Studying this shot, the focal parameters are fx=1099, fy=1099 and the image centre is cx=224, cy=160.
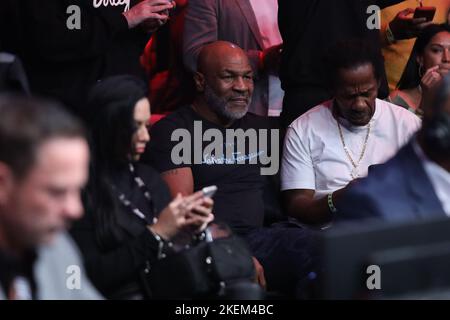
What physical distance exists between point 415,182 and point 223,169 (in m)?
1.98

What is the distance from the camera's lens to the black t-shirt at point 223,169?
512 cm

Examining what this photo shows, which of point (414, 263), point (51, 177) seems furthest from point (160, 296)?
point (414, 263)

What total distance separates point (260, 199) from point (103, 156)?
4.24 ft

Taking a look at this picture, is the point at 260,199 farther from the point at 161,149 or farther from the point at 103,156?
the point at 103,156

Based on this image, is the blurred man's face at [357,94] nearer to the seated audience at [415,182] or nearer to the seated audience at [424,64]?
the seated audience at [424,64]

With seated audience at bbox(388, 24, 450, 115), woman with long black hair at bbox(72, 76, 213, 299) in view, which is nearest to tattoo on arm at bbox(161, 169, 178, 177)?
woman with long black hair at bbox(72, 76, 213, 299)

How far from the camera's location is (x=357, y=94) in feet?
17.8

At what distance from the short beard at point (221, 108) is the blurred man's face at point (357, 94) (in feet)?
1.60

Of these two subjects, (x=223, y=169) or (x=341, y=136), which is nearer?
(x=223, y=169)

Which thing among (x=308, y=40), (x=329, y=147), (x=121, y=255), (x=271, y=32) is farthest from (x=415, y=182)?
(x=271, y=32)

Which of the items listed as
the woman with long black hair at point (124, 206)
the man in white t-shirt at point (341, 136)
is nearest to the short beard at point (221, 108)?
the man in white t-shirt at point (341, 136)

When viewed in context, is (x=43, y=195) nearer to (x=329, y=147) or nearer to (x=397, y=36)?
(x=329, y=147)
